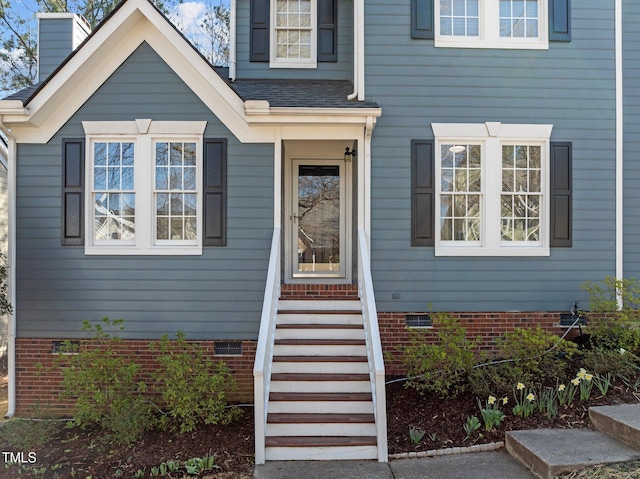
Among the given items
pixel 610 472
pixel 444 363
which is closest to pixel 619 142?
pixel 444 363

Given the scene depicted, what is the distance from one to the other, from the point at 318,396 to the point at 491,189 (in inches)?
146

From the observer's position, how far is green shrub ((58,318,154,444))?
485 centimetres

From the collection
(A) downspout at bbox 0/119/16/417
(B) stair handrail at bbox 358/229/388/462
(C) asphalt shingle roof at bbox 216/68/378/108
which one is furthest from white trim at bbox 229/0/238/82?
(B) stair handrail at bbox 358/229/388/462

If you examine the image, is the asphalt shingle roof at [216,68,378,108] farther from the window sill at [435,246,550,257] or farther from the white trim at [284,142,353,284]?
the window sill at [435,246,550,257]

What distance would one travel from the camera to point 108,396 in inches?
201

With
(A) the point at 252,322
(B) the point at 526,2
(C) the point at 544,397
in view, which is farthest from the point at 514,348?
(B) the point at 526,2

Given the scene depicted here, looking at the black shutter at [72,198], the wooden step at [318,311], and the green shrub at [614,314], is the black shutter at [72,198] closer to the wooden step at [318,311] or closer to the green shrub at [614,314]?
the wooden step at [318,311]

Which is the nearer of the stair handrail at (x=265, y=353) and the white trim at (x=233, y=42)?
the stair handrail at (x=265, y=353)

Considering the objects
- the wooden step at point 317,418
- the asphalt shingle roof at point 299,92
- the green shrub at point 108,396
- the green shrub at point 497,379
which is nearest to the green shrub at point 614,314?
the green shrub at point 497,379

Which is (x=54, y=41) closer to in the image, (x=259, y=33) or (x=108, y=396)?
(x=259, y=33)

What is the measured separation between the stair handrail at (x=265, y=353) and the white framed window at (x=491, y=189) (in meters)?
2.29

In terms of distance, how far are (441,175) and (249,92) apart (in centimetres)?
298

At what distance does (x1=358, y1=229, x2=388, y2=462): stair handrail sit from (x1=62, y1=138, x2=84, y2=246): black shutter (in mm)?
3746

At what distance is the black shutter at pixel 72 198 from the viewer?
612 centimetres
